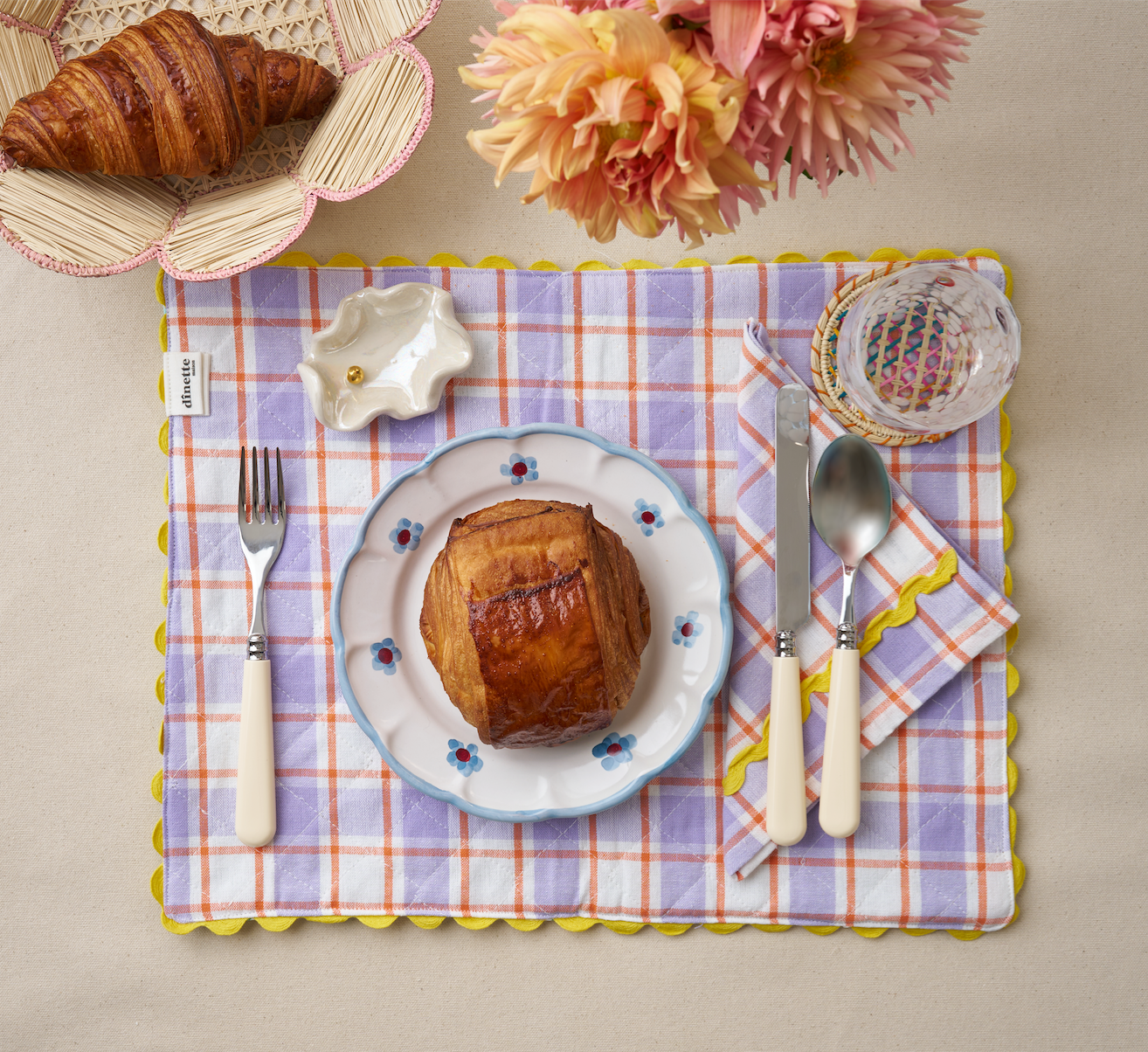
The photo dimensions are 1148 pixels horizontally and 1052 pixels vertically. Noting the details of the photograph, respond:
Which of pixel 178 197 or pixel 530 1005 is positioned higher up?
pixel 178 197

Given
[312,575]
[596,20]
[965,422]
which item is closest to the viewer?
[596,20]

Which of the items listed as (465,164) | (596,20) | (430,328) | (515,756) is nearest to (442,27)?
(465,164)

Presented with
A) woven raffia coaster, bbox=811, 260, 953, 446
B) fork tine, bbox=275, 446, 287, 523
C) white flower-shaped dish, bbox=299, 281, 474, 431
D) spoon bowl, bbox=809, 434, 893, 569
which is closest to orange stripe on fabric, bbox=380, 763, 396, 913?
fork tine, bbox=275, 446, 287, 523

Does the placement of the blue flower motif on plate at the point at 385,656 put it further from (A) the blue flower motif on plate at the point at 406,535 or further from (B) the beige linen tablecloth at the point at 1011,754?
(B) the beige linen tablecloth at the point at 1011,754

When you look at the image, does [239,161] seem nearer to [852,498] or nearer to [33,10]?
[33,10]

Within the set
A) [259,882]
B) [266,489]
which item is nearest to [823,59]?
[266,489]

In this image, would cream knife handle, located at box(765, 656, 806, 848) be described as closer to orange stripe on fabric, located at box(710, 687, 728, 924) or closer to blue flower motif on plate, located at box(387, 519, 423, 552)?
orange stripe on fabric, located at box(710, 687, 728, 924)

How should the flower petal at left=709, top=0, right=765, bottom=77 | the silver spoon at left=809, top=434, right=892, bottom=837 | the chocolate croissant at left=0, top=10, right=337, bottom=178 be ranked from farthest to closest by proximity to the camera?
the silver spoon at left=809, top=434, right=892, bottom=837
the chocolate croissant at left=0, top=10, right=337, bottom=178
the flower petal at left=709, top=0, right=765, bottom=77

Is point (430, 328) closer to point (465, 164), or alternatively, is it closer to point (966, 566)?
point (465, 164)
